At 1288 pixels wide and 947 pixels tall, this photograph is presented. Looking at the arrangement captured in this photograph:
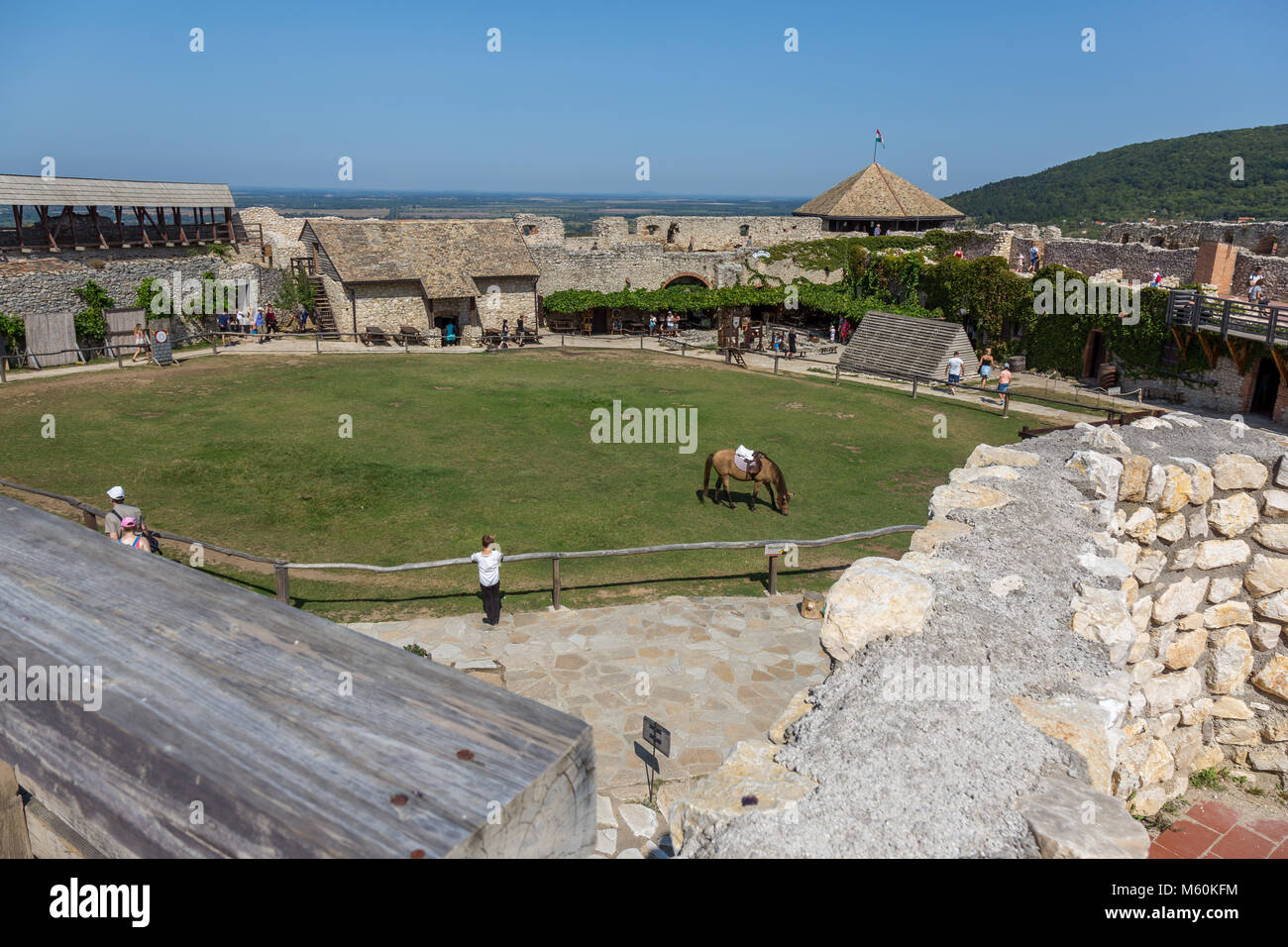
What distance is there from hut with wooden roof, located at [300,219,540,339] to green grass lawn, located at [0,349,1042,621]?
5566mm

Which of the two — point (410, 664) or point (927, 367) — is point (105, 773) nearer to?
point (410, 664)

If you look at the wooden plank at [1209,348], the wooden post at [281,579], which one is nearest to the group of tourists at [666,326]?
the wooden plank at [1209,348]

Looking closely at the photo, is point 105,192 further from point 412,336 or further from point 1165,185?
point 1165,185

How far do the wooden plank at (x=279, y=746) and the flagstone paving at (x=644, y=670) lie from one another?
4.72 m

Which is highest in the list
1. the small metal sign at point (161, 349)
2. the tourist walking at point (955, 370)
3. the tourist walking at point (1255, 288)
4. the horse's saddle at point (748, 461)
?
the tourist walking at point (1255, 288)

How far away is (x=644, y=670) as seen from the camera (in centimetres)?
996

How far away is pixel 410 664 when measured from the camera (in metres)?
2.94

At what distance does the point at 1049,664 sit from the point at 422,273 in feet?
106

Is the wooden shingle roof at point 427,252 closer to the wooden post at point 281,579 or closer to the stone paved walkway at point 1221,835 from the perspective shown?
the wooden post at point 281,579

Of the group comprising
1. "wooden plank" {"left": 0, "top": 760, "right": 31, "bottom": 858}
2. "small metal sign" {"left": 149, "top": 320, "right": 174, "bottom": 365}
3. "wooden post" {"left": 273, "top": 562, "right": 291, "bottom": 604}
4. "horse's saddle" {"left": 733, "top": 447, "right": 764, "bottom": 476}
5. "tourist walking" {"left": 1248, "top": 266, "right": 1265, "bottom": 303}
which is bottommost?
"wooden post" {"left": 273, "top": 562, "right": 291, "bottom": 604}

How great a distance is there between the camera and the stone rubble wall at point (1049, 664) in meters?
3.56

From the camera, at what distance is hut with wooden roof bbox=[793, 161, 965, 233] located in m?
42.6

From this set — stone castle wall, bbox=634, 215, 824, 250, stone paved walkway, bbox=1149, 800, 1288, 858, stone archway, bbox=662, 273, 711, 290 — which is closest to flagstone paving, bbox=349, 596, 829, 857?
stone paved walkway, bbox=1149, 800, 1288, 858

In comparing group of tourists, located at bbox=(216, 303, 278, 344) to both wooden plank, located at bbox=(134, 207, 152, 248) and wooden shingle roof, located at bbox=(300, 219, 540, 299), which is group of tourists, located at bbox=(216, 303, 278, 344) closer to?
wooden plank, located at bbox=(134, 207, 152, 248)
